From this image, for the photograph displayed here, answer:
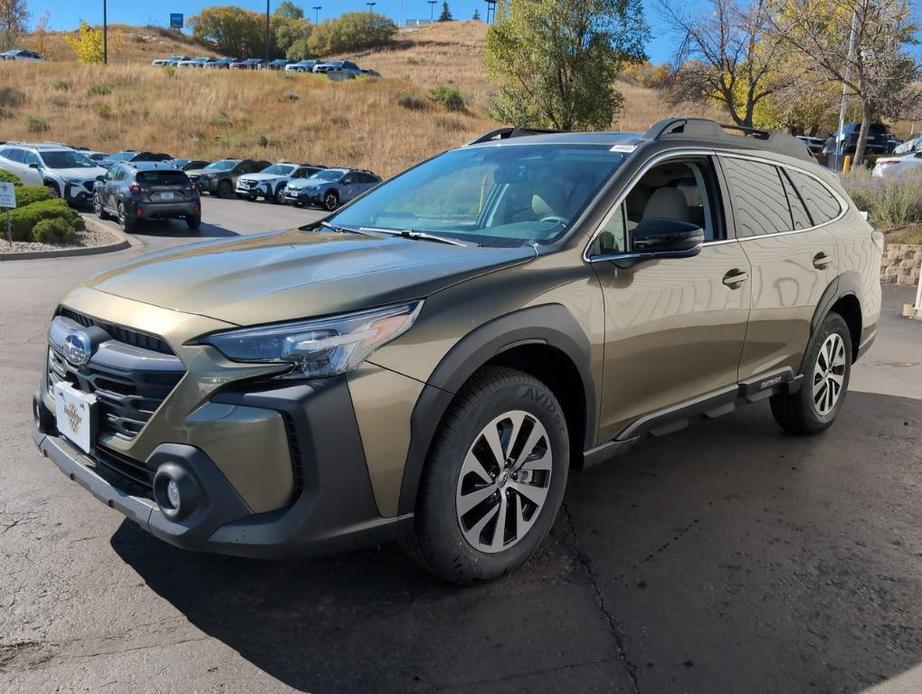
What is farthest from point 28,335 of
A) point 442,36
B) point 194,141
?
point 442,36

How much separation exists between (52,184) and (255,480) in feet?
73.8

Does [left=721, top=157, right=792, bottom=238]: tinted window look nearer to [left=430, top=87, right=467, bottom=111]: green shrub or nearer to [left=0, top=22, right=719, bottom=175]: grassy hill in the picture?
[left=0, top=22, right=719, bottom=175]: grassy hill

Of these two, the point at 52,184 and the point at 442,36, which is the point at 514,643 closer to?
the point at 52,184

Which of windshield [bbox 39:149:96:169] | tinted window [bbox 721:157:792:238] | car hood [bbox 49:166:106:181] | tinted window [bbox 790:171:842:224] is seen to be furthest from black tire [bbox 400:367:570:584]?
windshield [bbox 39:149:96:169]

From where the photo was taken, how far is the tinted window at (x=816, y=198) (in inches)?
191

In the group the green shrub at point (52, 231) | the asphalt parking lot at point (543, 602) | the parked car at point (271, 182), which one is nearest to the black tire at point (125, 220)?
the green shrub at point (52, 231)

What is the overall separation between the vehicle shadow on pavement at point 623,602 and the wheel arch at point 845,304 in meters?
1.08

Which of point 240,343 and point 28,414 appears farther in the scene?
A: point 28,414

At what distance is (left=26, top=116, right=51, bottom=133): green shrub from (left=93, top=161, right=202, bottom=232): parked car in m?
30.9

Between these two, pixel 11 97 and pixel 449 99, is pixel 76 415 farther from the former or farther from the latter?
pixel 11 97

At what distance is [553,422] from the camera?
127 inches

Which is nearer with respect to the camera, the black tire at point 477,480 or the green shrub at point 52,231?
the black tire at point 477,480

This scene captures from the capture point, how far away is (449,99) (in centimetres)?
5369

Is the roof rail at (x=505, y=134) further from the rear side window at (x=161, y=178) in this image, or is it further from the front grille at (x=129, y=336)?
the rear side window at (x=161, y=178)
